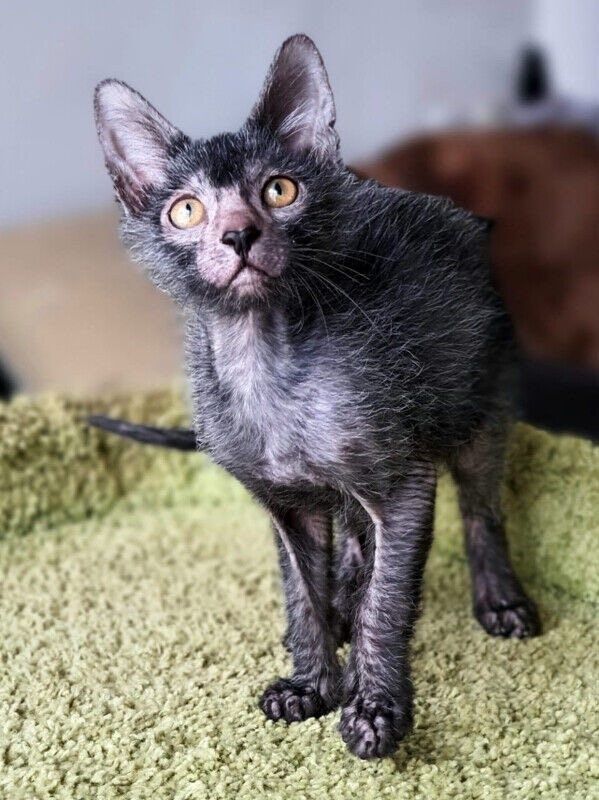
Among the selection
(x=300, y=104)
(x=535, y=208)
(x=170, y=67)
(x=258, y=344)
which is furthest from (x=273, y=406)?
(x=535, y=208)

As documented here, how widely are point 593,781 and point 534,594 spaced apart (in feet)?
1.40

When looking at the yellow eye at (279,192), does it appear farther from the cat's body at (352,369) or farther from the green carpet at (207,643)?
the green carpet at (207,643)

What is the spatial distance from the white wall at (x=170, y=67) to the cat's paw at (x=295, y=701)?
4.61ft

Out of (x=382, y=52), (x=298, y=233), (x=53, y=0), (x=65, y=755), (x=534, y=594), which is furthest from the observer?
(x=382, y=52)

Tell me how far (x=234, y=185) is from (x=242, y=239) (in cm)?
7

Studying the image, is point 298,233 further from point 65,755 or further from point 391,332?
point 65,755

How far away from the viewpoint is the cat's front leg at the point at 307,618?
3.69 feet

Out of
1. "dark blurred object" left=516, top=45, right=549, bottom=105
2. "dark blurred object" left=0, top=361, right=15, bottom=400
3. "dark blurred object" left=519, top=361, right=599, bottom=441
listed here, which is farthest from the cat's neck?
"dark blurred object" left=516, top=45, right=549, bottom=105

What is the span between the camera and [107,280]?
2256mm

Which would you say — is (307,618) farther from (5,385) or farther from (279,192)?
(5,385)

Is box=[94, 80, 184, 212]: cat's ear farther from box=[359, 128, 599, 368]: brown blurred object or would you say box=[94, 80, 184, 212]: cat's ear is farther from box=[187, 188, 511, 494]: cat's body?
box=[359, 128, 599, 368]: brown blurred object

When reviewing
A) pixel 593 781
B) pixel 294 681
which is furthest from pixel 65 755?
pixel 593 781

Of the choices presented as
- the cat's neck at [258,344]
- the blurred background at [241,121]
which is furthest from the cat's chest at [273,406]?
the blurred background at [241,121]

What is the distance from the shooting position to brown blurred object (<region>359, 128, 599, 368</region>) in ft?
8.27
